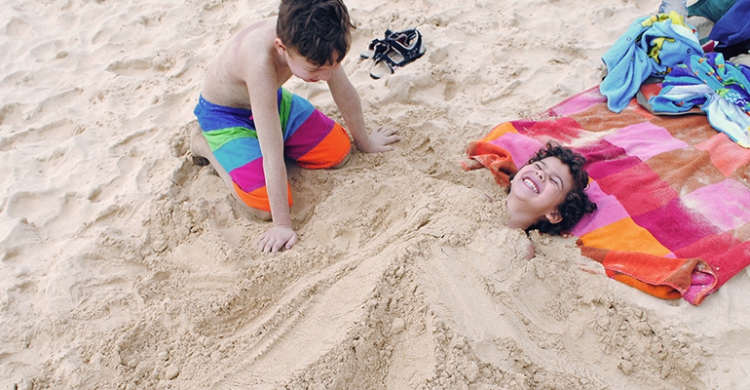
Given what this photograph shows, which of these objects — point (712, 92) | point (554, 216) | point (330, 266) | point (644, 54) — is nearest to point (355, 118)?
point (330, 266)

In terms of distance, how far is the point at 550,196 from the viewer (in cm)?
238

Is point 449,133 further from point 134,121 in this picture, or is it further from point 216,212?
point 134,121

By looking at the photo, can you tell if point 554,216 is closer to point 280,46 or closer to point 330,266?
point 330,266

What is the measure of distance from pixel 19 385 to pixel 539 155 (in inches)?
95.0

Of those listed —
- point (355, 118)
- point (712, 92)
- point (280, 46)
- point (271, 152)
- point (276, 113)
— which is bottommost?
point (712, 92)

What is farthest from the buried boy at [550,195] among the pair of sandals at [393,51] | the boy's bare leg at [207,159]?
the pair of sandals at [393,51]

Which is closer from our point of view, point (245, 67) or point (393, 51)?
point (245, 67)

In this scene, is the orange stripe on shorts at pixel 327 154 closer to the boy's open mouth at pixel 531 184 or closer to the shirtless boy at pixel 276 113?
→ the shirtless boy at pixel 276 113

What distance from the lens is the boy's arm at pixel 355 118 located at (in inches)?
107

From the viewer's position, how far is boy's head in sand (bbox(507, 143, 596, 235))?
94.6 inches

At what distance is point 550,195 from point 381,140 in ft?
3.35

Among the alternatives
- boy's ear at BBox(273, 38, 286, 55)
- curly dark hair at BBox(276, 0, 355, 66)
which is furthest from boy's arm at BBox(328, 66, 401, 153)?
curly dark hair at BBox(276, 0, 355, 66)

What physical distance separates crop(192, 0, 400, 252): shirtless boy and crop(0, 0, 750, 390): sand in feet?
0.37

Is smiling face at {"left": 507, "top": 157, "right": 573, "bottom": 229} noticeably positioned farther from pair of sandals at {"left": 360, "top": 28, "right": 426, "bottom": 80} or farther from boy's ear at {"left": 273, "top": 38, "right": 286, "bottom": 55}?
pair of sandals at {"left": 360, "top": 28, "right": 426, "bottom": 80}
